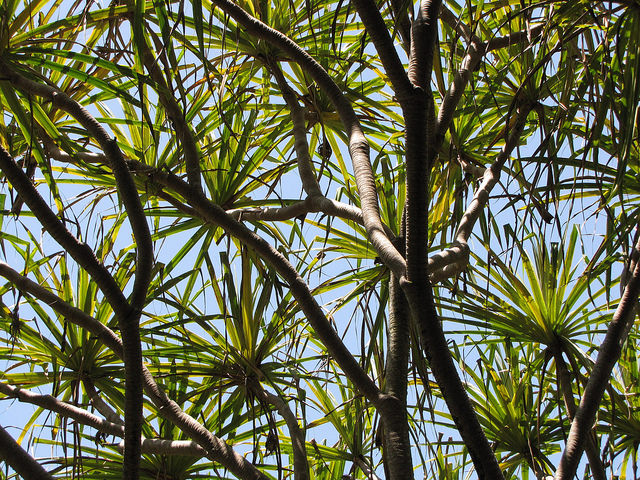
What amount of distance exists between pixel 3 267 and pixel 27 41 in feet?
1.63

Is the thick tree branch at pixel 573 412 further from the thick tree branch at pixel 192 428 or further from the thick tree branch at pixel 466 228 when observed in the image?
the thick tree branch at pixel 192 428

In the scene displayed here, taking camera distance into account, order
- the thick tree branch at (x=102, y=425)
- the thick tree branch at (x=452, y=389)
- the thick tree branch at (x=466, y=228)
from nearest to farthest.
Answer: the thick tree branch at (x=452, y=389)
the thick tree branch at (x=466, y=228)
the thick tree branch at (x=102, y=425)

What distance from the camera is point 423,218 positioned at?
94cm

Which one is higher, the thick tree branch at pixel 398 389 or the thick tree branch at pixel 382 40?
the thick tree branch at pixel 382 40

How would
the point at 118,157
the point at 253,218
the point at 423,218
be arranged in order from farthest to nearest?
1. the point at 253,218
2. the point at 118,157
3. the point at 423,218

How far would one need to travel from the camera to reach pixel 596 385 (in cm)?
128

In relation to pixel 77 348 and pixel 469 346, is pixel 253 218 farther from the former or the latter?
pixel 469 346

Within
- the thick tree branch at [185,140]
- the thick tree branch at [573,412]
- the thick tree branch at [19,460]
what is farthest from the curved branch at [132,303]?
the thick tree branch at [573,412]

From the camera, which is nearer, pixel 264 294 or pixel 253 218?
pixel 253 218

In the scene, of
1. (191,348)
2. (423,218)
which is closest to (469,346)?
(191,348)

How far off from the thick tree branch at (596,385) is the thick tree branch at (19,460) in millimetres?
882

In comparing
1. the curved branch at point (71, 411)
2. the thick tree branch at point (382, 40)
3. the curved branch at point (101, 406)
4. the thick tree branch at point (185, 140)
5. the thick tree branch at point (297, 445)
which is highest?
the thick tree branch at point (185, 140)

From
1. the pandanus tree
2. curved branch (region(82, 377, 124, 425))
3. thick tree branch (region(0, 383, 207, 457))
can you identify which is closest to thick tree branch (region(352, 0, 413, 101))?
the pandanus tree

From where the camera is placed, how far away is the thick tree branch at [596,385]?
1.21 m
